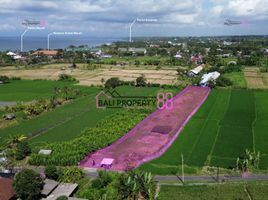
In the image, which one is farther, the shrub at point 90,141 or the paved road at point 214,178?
the shrub at point 90,141

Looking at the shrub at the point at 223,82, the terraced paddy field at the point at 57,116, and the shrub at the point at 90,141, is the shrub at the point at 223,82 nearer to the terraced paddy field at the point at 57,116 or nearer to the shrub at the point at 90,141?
the terraced paddy field at the point at 57,116

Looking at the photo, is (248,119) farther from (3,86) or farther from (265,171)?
(3,86)

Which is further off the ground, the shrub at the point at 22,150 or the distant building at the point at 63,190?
the shrub at the point at 22,150

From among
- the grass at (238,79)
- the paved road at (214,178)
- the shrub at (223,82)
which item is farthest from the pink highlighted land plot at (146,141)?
the grass at (238,79)

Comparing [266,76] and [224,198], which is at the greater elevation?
[266,76]

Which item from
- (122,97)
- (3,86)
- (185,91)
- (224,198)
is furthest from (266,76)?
(224,198)

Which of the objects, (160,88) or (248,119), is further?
(160,88)

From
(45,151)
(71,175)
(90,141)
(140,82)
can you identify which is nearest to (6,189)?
(71,175)
